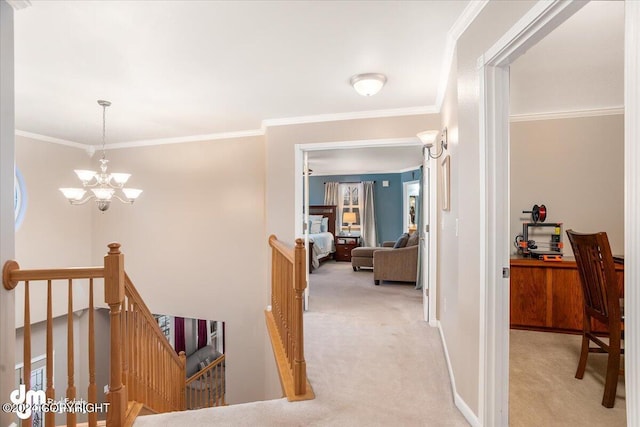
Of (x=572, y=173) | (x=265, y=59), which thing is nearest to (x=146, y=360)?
(x=265, y=59)

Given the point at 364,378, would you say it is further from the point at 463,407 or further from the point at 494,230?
the point at 494,230

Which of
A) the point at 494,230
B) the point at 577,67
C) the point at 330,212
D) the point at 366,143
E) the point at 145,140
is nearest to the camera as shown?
the point at 494,230

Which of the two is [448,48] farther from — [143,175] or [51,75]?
[143,175]

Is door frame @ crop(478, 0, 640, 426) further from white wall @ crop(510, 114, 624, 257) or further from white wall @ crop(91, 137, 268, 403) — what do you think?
white wall @ crop(91, 137, 268, 403)

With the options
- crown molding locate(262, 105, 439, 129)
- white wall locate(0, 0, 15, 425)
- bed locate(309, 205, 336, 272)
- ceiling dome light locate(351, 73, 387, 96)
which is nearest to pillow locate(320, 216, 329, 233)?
bed locate(309, 205, 336, 272)

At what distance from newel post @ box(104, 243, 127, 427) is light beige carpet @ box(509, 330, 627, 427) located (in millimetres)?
2209

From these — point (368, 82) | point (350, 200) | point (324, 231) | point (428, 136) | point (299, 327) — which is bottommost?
point (299, 327)

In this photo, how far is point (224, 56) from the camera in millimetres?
2258

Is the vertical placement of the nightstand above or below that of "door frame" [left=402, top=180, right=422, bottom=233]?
below

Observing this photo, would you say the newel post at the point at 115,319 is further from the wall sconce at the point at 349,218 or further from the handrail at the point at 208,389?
the wall sconce at the point at 349,218

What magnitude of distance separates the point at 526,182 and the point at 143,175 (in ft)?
17.4

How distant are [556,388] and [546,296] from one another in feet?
4.15

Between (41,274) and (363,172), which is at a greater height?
(363,172)

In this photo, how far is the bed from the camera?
7.21 metres
